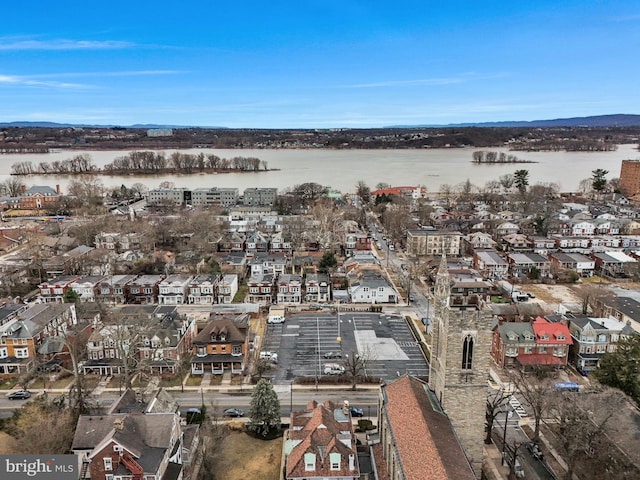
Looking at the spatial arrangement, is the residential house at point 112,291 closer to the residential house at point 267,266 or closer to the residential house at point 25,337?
the residential house at point 25,337

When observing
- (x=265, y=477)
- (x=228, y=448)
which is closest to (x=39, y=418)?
(x=228, y=448)

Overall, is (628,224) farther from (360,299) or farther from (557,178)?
(557,178)

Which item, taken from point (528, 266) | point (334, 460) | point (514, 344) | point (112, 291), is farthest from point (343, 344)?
point (528, 266)

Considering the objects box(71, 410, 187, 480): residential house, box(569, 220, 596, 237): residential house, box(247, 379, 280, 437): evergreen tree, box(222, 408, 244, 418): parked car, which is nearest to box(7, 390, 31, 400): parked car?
box(71, 410, 187, 480): residential house

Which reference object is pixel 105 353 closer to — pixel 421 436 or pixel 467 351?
pixel 421 436

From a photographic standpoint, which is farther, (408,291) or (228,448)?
(408,291)

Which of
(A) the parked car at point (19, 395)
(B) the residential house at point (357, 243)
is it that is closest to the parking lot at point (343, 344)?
(A) the parked car at point (19, 395)
